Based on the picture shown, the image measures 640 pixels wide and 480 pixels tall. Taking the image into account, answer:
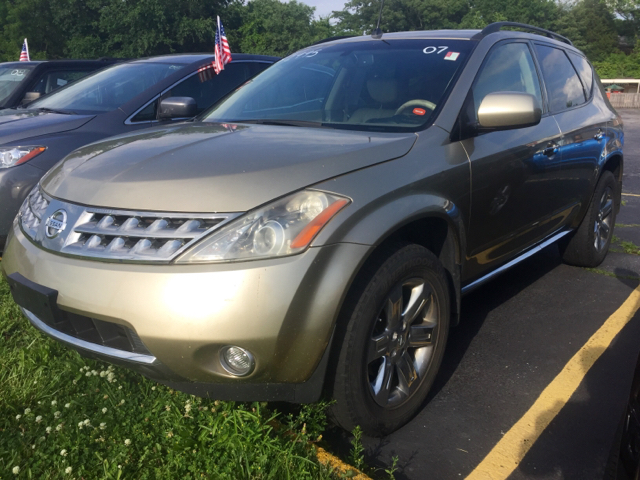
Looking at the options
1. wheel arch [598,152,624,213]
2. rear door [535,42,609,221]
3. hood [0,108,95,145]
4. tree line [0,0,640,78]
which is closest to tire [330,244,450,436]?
rear door [535,42,609,221]

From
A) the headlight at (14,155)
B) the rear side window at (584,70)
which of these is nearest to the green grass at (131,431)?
the headlight at (14,155)

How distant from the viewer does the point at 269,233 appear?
210 centimetres

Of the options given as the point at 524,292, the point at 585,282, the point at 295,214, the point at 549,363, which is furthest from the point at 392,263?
the point at 585,282

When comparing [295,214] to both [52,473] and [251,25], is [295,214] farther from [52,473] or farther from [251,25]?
[251,25]

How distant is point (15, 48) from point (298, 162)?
4952 centimetres

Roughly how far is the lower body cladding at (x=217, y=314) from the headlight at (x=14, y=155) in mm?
2325

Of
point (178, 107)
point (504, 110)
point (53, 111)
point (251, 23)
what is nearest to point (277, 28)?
point (251, 23)

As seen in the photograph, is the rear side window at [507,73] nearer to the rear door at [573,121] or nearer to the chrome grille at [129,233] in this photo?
the rear door at [573,121]

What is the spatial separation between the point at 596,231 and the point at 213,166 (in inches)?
138

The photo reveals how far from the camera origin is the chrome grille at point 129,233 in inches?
83.1

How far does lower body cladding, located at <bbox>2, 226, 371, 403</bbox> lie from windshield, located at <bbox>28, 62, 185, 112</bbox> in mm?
3406

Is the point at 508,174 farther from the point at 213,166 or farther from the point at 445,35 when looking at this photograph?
the point at 213,166

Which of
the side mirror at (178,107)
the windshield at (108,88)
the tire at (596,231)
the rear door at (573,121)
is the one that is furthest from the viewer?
the windshield at (108,88)

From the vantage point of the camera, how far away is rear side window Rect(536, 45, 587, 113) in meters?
3.97
